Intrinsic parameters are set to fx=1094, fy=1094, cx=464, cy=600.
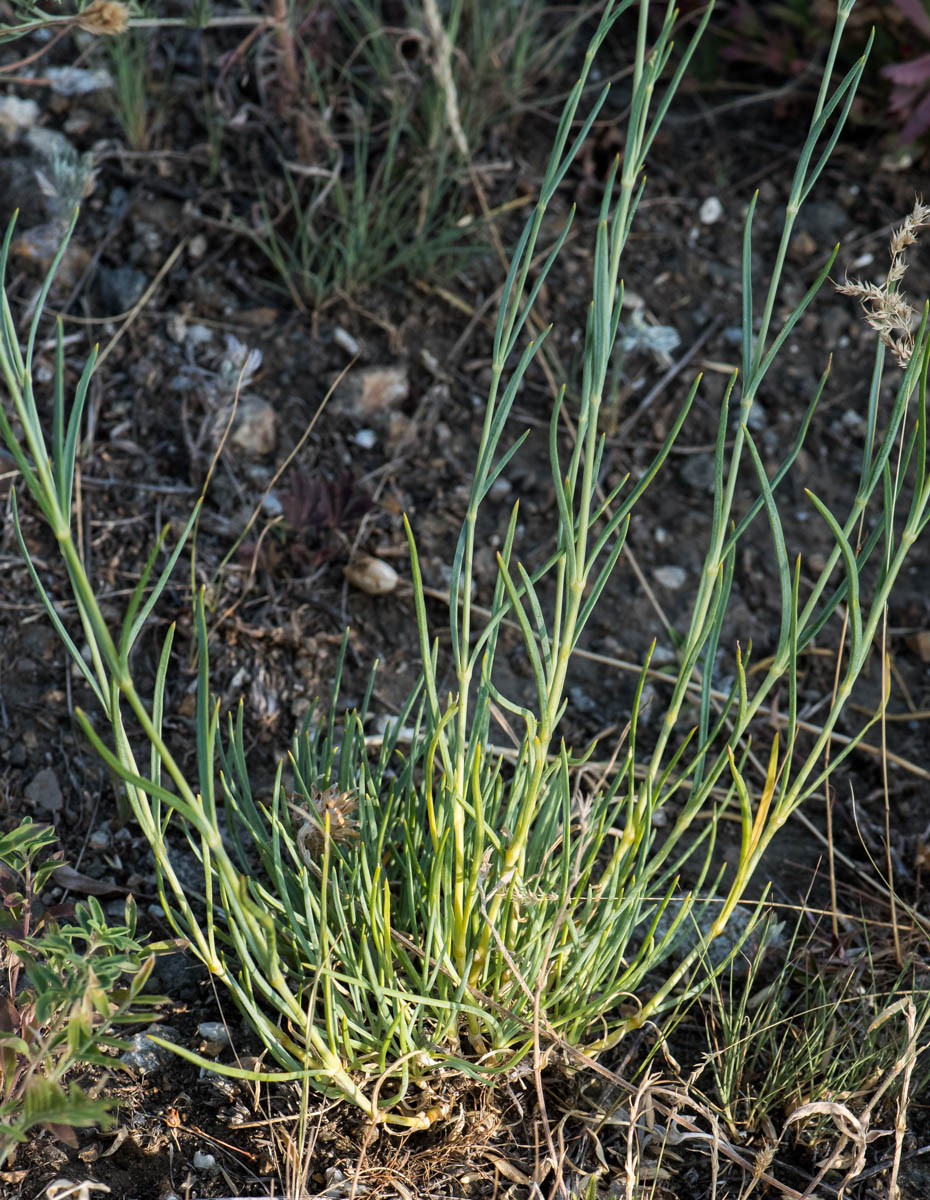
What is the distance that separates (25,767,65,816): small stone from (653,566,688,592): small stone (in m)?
1.12

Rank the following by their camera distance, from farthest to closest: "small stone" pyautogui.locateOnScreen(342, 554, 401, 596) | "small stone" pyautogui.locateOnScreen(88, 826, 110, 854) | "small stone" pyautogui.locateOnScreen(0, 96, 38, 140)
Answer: "small stone" pyautogui.locateOnScreen(0, 96, 38, 140) → "small stone" pyautogui.locateOnScreen(342, 554, 401, 596) → "small stone" pyautogui.locateOnScreen(88, 826, 110, 854)

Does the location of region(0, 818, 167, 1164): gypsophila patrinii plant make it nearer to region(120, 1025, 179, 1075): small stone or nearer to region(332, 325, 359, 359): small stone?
region(120, 1025, 179, 1075): small stone

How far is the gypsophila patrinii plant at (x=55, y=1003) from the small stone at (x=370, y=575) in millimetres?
865

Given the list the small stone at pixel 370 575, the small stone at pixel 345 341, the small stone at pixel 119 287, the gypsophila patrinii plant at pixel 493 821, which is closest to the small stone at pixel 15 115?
the small stone at pixel 119 287

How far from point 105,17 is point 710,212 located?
6.54 ft

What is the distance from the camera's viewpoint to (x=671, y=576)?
2090 mm

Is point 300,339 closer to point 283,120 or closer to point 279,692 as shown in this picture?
point 283,120

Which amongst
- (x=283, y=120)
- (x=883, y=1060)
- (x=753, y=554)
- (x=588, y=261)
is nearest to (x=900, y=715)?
(x=753, y=554)

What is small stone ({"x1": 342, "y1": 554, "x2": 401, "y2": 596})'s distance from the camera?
192 centimetres

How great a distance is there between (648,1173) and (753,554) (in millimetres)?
1224

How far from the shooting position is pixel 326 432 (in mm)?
2131

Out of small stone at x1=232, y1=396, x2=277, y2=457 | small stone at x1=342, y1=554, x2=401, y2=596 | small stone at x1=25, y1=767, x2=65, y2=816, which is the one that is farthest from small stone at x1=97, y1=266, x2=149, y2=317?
small stone at x1=25, y1=767, x2=65, y2=816

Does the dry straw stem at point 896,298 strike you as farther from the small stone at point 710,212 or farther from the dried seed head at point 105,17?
the small stone at point 710,212

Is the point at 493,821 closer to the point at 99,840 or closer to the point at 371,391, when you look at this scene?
the point at 99,840
